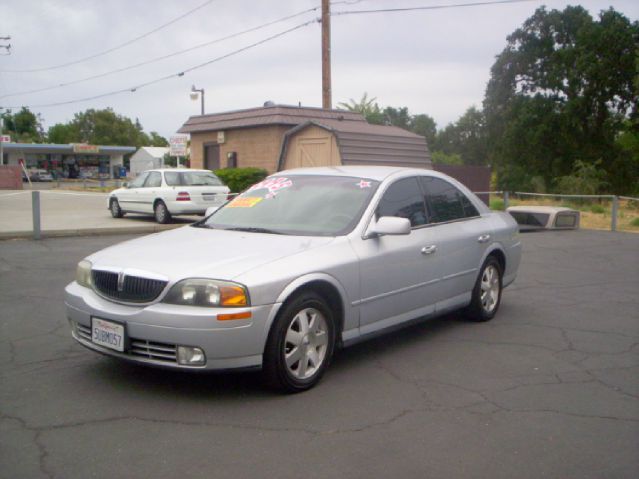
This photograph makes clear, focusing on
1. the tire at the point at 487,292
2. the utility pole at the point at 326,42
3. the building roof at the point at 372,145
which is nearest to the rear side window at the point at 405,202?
the tire at the point at 487,292

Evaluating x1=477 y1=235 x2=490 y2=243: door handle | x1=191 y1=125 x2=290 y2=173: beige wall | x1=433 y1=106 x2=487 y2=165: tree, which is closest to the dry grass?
x1=191 y1=125 x2=290 y2=173: beige wall

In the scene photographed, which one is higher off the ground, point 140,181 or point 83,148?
point 83,148

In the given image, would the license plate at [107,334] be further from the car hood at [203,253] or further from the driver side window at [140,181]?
the driver side window at [140,181]

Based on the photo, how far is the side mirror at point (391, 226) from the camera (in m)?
5.21

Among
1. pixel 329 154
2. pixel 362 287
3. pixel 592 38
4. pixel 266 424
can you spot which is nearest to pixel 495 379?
pixel 362 287

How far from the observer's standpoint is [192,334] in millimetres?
4285

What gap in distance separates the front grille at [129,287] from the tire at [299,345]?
801mm

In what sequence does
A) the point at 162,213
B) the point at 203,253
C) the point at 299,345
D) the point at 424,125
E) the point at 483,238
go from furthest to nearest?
1. the point at 424,125
2. the point at 162,213
3. the point at 483,238
4. the point at 203,253
5. the point at 299,345

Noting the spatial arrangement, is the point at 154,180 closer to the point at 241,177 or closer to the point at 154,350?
the point at 241,177

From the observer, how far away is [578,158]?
41062 mm

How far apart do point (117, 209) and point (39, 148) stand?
51.9 metres

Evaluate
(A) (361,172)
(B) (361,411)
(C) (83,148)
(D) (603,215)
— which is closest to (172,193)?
(A) (361,172)

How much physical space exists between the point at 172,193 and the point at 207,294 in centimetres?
1295

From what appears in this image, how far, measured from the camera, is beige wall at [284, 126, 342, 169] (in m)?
19.1
